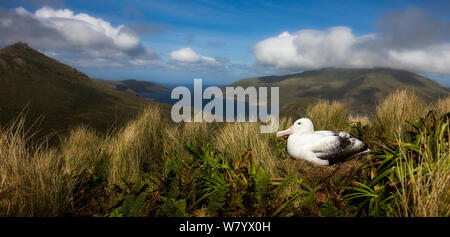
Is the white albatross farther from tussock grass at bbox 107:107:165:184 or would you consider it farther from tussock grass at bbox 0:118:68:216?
tussock grass at bbox 0:118:68:216

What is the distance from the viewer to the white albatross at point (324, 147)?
4.15 metres

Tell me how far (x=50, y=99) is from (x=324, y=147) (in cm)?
4889

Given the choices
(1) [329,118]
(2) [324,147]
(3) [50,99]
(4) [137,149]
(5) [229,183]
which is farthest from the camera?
(3) [50,99]

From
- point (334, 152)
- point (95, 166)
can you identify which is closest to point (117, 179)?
point (95, 166)

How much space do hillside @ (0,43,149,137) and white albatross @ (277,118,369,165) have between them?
27.5 m

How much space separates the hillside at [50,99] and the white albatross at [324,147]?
90.2ft

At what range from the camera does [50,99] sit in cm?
4281

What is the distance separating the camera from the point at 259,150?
416 centimetres

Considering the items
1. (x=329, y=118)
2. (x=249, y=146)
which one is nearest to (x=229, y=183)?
(x=249, y=146)

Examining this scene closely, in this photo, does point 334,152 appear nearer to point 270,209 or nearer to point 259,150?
point 259,150

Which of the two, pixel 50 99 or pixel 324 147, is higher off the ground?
pixel 50 99

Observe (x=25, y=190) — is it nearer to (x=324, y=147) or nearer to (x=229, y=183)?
(x=229, y=183)

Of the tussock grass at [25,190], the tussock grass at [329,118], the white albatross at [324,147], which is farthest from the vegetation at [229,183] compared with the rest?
the tussock grass at [329,118]
